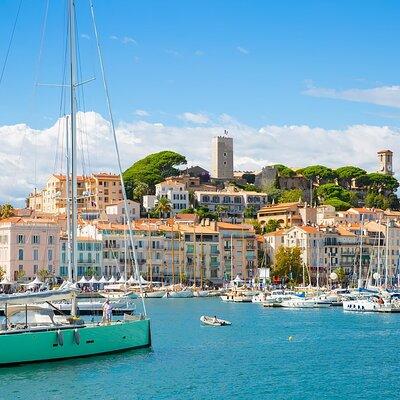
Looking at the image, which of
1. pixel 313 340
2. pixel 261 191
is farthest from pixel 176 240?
pixel 313 340

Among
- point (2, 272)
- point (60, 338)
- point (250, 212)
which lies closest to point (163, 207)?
point (250, 212)

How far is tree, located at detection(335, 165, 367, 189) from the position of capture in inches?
6929

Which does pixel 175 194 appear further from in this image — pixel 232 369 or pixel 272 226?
pixel 232 369

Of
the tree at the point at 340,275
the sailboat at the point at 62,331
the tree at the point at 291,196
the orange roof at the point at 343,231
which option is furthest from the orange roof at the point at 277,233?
the sailboat at the point at 62,331

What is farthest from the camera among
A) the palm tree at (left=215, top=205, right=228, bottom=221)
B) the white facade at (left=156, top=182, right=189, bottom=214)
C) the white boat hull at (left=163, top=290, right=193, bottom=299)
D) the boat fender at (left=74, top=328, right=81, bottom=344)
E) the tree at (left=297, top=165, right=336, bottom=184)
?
the tree at (left=297, top=165, right=336, bottom=184)

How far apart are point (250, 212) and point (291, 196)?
13.0 meters

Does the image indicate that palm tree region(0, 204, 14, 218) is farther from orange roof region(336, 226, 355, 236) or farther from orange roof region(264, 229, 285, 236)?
orange roof region(336, 226, 355, 236)

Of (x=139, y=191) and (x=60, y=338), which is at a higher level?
(x=139, y=191)

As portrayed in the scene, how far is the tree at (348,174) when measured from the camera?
176000mm

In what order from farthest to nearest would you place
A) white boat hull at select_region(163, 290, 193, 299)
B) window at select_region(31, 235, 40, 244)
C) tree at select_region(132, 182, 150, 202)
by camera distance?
tree at select_region(132, 182, 150, 202), window at select_region(31, 235, 40, 244), white boat hull at select_region(163, 290, 193, 299)

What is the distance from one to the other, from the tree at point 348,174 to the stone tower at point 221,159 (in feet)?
64.2

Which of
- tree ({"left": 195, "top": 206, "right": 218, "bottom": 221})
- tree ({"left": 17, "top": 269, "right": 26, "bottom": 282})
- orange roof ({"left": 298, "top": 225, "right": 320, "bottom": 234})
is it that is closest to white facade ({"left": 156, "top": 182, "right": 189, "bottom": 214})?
tree ({"left": 195, "top": 206, "right": 218, "bottom": 221})

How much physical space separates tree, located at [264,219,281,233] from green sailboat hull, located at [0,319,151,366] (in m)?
98.7

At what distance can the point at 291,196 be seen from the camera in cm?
16038
